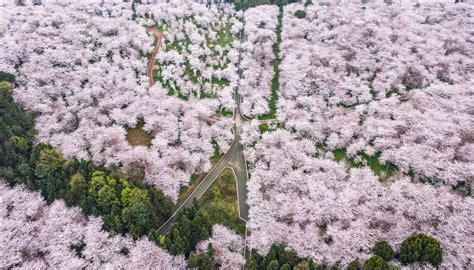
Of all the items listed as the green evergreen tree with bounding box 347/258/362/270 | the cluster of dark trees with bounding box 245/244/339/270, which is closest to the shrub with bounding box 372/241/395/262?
the green evergreen tree with bounding box 347/258/362/270

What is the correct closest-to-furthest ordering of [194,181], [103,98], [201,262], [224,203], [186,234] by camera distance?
[201,262]
[186,234]
[224,203]
[194,181]
[103,98]

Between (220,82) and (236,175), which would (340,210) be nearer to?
(236,175)

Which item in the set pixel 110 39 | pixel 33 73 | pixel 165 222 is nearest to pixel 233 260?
pixel 165 222

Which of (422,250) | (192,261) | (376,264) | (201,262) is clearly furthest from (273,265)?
(422,250)

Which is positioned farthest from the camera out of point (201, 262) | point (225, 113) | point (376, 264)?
point (225, 113)

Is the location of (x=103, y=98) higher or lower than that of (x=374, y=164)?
higher

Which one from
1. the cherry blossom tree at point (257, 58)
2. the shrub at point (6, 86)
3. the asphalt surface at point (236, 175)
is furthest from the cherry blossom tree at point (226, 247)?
the shrub at point (6, 86)
